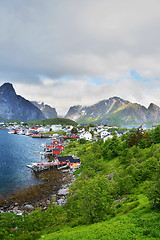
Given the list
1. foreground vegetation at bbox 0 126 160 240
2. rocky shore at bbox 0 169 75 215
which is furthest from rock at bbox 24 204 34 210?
foreground vegetation at bbox 0 126 160 240

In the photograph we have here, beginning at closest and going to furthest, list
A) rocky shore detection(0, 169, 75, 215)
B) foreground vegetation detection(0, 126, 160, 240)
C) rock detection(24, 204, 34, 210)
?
foreground vegetation detection(0, 126, 160, 240)
rock detection(24, 204, 34, 210)
rocky shore detection(0, 169, 75, 215)

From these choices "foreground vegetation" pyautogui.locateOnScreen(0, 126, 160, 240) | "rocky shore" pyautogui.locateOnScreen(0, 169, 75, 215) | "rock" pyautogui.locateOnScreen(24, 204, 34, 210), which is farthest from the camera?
"rocky shore" pyautogui.locateOnScreen(0, 169, 75, 215)

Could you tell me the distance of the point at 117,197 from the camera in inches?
1017

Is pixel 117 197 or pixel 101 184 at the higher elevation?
pixel 101 184

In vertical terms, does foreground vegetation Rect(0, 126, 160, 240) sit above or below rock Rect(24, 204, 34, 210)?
above

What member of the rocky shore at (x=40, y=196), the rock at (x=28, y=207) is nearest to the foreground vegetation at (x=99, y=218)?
the rock at (x=28, y=207)

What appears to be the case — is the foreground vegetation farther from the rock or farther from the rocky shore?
the rocky shore

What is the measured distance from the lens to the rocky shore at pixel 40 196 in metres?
32.7

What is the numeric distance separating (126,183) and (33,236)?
15.8m

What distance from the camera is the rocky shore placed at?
32688mm

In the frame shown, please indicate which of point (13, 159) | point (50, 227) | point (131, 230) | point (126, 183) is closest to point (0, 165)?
point (13, 159)

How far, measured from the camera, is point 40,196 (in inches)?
1479

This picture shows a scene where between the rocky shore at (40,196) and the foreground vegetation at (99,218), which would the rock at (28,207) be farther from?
the foreground vegetation at (99,218)

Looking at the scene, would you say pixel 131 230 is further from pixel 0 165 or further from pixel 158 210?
pixel 0 165
